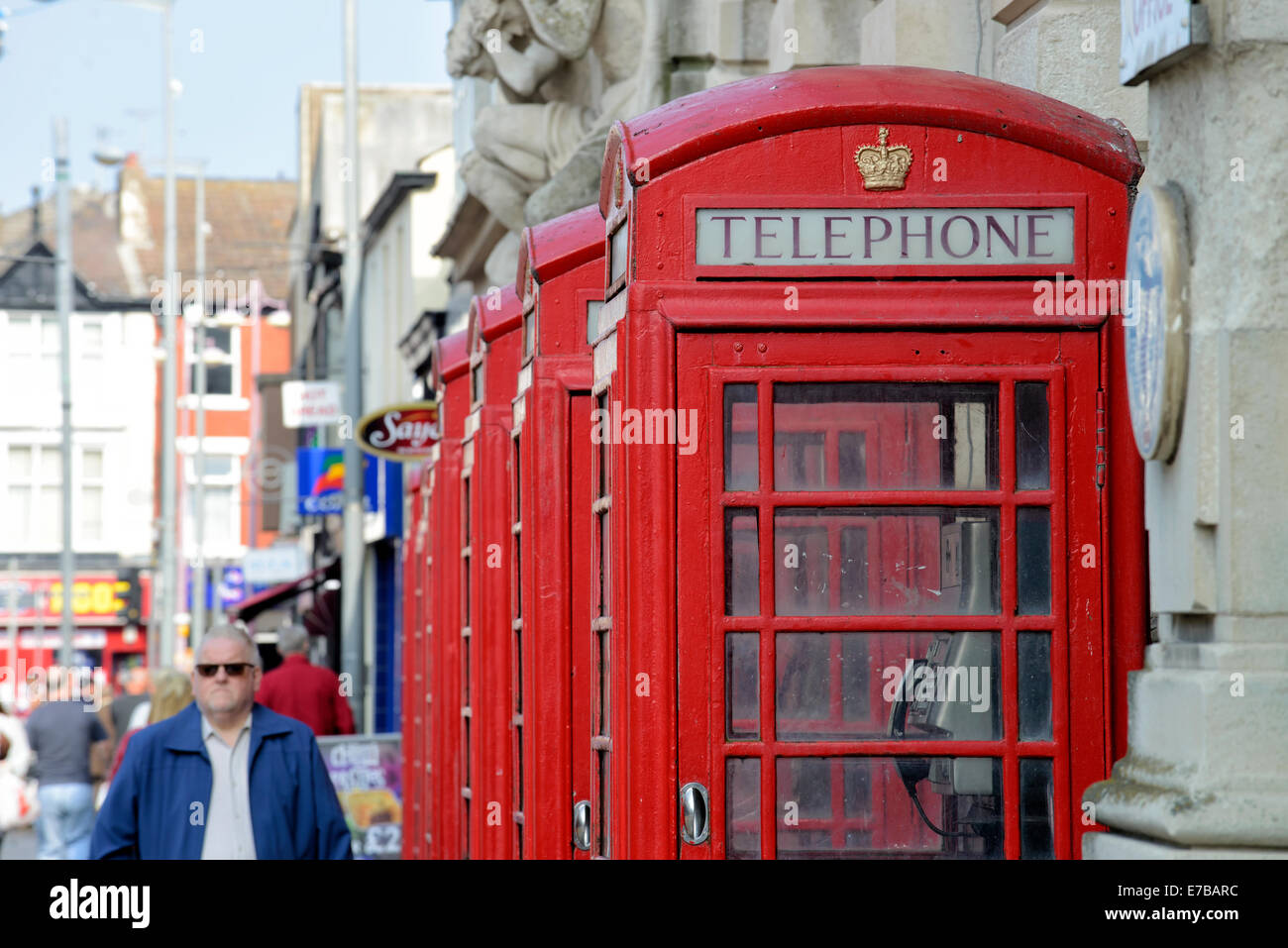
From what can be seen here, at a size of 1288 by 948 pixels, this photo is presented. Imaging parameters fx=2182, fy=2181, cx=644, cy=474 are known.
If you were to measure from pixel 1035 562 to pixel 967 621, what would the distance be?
222 millimetres

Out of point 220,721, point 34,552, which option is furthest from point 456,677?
point 34,552

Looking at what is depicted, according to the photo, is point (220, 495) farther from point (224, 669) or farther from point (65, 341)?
point (224, 669)

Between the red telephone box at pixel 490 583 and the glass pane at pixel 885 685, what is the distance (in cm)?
274

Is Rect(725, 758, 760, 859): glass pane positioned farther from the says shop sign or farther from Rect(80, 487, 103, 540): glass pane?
Rect(80, 487, 103, 540): glass pane

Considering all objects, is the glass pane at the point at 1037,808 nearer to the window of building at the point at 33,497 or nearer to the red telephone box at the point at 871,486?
the red telephone box at the point at 871,486

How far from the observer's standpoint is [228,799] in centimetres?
621

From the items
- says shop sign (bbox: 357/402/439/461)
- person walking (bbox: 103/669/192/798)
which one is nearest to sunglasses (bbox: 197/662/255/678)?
person walking (bbox: 103/669/192/798)

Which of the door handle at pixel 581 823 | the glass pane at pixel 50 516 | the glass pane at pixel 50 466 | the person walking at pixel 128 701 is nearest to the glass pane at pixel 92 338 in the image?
the glass pane at pixel 50 466

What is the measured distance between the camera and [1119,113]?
7359mm

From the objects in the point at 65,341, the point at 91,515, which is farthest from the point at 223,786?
the point at 91,515

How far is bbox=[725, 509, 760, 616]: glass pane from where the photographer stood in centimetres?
515

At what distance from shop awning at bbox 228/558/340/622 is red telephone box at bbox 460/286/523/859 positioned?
66.0 feet

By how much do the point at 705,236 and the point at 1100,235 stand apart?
3.15ft
